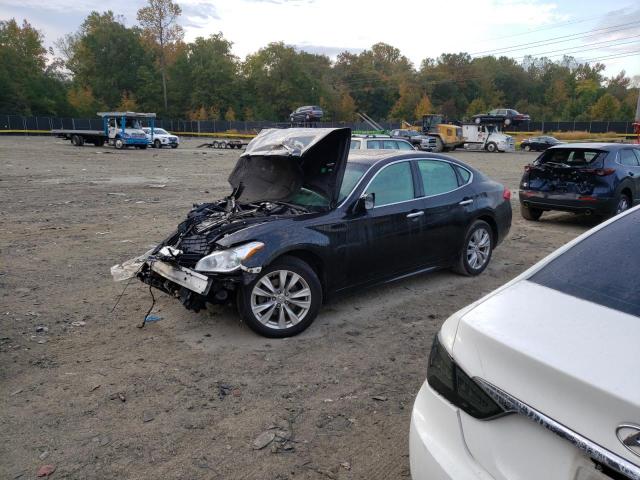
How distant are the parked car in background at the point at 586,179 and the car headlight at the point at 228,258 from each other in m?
7.36

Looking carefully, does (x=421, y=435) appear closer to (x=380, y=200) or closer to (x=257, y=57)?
(x=380, y=200)

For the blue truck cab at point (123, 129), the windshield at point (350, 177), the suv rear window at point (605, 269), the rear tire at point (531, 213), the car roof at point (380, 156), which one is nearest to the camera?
the suv rear window at point (605, 269)

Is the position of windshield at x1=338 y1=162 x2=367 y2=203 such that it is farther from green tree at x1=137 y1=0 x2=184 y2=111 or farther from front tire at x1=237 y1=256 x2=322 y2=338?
green tree at x1=137 y1=0 x2=184 y2=111

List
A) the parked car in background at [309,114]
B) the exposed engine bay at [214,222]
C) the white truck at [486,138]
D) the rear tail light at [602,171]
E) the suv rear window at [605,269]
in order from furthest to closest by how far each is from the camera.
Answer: the parked car in background at [309,114] < the white truck at [486,138] < the rear tail light at [602,171] < the exposed engine bay at [214,222] < the suv rear window at [605,269]

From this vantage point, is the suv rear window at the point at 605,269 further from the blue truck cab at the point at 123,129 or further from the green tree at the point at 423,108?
the green tree at the point at 423,108

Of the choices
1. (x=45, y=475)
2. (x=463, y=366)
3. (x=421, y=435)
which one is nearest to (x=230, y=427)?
(x=45, y=475)

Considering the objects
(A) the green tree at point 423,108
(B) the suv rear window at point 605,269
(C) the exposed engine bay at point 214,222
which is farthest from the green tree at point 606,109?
(B) the suv rear window at point 605,269

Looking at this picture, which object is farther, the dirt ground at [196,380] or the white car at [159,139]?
the white car at [159,139]

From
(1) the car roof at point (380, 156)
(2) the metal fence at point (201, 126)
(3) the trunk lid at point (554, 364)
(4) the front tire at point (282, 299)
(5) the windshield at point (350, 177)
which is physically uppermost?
(2) the metal fence at point (201, 126)

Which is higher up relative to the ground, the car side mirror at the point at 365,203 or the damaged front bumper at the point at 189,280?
the car side mirror at the point at 365,203

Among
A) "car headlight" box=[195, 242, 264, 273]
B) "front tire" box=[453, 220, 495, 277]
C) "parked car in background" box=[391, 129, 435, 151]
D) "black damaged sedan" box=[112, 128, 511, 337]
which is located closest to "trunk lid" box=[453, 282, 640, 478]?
"car headlight" box=[195, 242, 264, 273]

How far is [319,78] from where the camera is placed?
103m

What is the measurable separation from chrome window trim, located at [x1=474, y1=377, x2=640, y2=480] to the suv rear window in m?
0.60

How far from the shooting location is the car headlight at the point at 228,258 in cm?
416
